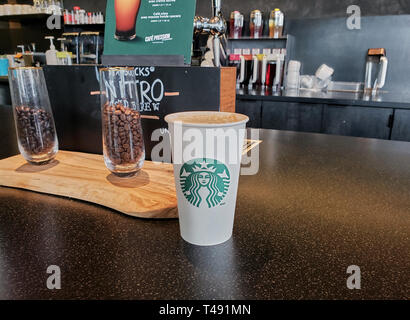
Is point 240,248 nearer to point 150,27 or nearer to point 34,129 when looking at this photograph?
point 34,129

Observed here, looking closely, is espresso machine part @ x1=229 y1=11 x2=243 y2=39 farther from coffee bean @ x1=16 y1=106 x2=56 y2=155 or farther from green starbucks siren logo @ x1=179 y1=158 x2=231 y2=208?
green starbucks siren logo @ x1=179 y1=158 x2=231 y2=208

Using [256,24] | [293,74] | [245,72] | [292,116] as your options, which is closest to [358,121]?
[292,116]

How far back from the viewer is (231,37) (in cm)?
361

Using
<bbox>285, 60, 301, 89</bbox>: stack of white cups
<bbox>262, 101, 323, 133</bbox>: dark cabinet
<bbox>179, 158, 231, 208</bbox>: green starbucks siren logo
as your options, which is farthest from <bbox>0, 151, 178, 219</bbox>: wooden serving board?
<bbox>285, 60, 301, 89</bbox>: stack of white cups

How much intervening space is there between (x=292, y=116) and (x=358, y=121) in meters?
0.46

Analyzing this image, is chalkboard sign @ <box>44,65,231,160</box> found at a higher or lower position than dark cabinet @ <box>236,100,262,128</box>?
higher

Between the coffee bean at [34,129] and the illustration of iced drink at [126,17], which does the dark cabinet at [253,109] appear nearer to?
the illustration of iced drink at [126,17]

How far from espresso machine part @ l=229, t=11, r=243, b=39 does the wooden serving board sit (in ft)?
10.2

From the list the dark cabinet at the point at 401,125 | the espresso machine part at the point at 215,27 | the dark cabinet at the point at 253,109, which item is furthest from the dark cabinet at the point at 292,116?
the espresso machine part at the point at 215,27

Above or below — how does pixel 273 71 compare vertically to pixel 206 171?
above

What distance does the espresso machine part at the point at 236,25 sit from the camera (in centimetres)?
351

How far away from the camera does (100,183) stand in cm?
66

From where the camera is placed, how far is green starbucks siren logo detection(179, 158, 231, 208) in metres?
0.43
